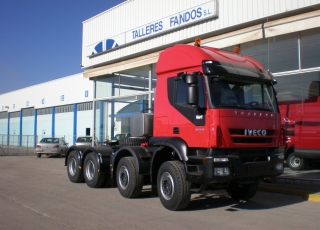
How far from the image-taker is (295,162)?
12789 millimetres

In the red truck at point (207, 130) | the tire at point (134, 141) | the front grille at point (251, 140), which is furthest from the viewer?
the tire at point (134, 141)

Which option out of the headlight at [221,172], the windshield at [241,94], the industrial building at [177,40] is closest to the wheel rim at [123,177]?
the industrial building at [177,40]

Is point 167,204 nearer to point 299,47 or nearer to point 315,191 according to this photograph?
point 315,191

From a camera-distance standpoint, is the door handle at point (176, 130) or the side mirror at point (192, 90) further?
the door handle at point (176, 130)

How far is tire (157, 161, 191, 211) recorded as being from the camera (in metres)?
7.34

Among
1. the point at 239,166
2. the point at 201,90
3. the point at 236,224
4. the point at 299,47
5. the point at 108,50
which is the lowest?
the point at 236,224

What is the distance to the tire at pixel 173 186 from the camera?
24.1 feet

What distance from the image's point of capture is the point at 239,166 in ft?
23.2

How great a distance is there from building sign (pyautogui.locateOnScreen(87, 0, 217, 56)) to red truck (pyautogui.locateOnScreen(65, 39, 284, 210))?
5.64 metres

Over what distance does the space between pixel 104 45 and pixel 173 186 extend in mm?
12735

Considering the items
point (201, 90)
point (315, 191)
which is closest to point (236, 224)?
point (201, 90)

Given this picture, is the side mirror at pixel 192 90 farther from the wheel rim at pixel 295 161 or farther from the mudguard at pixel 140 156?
the wheel rim at pixel 295 161

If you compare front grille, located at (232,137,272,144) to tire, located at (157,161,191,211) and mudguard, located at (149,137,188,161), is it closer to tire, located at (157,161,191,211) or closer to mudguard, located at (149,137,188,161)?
mudguard, located at (149,137,188,161)

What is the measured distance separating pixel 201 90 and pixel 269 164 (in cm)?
209
